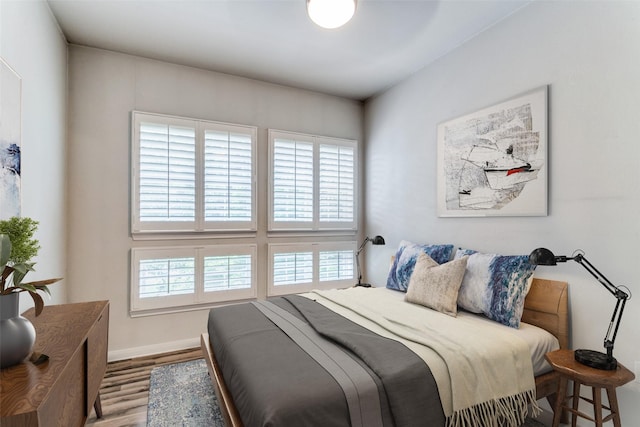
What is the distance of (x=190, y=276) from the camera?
319 centimetres

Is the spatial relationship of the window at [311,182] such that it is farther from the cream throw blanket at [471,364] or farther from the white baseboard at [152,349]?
the cream throw blanket at [471,364]

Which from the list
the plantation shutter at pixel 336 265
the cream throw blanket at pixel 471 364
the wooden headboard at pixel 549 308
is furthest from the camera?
the plantation shutter at pixel 336 265

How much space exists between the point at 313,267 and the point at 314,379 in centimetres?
250

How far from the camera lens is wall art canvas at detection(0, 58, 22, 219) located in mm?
1598

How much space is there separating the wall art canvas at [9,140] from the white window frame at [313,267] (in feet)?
7.27

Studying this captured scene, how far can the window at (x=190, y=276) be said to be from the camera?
3.01 m

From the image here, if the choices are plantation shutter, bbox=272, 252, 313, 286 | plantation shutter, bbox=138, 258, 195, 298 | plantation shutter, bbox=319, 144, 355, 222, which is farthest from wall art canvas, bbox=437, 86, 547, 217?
plantation shutter, bbox=138, 258, 195, 298

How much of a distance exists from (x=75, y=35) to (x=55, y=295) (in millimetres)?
2217

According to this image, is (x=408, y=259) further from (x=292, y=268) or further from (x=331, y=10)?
(x=331, y=10)

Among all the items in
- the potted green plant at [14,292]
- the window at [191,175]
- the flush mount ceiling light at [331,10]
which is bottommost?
the potted green plant at [14,292]

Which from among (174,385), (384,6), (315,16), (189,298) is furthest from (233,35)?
(174,385)

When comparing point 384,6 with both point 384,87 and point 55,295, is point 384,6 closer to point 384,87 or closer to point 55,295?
point 384,87

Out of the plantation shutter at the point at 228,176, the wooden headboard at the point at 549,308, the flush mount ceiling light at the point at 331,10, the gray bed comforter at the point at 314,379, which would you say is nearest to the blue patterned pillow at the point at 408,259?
the wooden headboard at the point at 549,308

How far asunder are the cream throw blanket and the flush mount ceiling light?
6.66 ft
